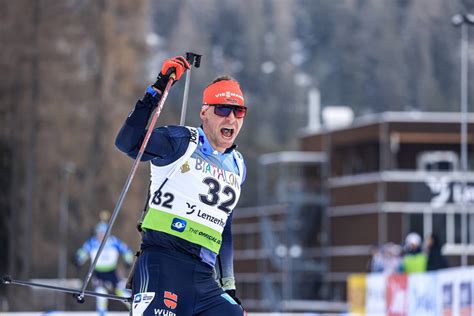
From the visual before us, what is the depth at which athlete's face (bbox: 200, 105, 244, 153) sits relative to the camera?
7.16m

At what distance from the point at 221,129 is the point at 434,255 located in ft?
45.0

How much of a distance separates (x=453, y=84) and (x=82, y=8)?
1580cm

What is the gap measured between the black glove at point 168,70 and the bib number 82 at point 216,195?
A: 0.59 meters

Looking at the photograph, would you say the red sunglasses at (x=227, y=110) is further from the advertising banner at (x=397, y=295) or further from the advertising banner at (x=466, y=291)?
the advertising banner at (x=397, y=295)

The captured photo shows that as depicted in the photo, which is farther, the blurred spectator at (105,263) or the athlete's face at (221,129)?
the blurred spectator at (105,263)

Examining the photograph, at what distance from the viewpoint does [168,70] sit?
6.96m

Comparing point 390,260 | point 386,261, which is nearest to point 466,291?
point 390,260

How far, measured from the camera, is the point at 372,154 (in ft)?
172

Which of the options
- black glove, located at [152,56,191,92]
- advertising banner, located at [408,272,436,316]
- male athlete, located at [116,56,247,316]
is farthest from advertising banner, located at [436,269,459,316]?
black glove, located at [152,56,191,92]

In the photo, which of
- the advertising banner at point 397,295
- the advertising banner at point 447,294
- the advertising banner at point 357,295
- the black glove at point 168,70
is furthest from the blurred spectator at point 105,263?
the black glove at point 168,70

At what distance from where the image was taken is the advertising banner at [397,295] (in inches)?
790

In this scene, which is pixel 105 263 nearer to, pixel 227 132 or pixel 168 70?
pixel 227 132

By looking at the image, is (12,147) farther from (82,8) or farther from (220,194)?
(220,194)

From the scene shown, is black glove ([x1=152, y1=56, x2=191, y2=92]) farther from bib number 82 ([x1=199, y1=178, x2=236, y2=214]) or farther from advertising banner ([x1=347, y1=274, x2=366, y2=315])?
advertising banner ([x1=347, y1=274, x2=366, y2=315])
